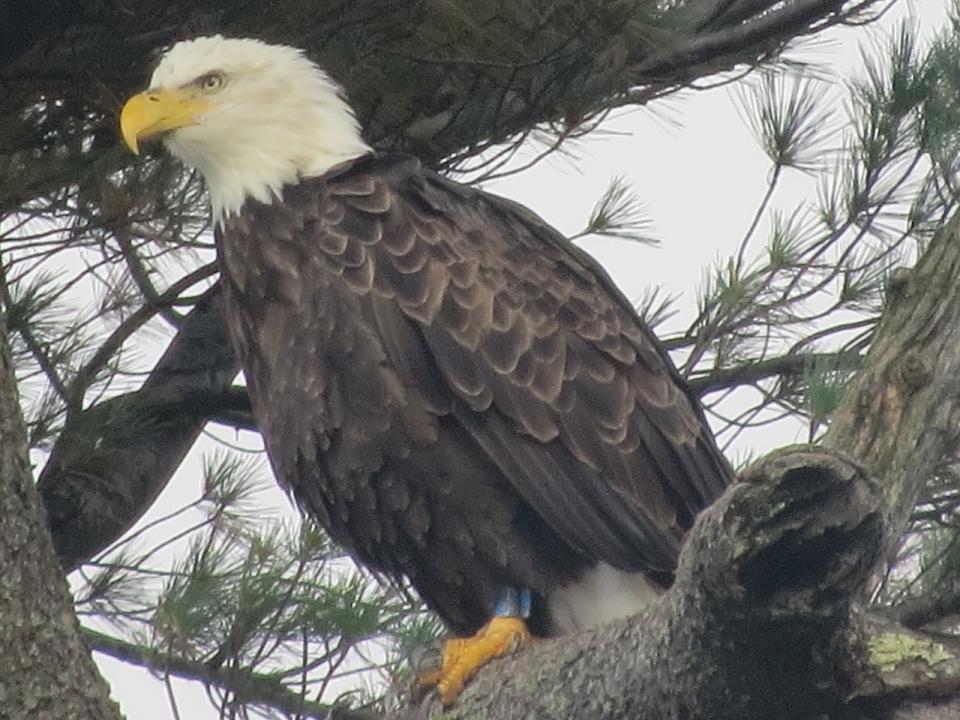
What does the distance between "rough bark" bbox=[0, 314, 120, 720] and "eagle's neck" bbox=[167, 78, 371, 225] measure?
71 centimetres

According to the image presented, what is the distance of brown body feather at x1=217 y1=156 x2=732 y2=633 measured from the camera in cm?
336

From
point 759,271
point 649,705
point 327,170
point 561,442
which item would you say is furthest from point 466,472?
point 759,271

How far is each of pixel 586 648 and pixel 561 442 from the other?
812mm

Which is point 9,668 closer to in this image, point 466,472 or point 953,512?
point 466,472

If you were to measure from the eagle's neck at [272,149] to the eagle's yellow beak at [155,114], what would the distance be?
6cm

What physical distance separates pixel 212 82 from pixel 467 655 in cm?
135

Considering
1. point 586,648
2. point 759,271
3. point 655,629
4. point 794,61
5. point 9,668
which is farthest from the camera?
point 794,61

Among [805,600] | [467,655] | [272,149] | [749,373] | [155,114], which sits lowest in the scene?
[805,600]

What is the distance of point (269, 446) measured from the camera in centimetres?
361

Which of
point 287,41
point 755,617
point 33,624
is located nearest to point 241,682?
point 33,624

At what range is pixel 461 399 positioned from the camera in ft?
11.0

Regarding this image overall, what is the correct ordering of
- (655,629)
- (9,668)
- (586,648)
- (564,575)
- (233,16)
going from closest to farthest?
(655,629)
(586,648)
(9,668)
(564,575)
(233,16)

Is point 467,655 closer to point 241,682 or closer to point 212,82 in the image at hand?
point 241,682

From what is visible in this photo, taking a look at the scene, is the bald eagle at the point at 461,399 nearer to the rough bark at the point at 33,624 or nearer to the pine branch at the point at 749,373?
the rough bark at the point at 33,624
